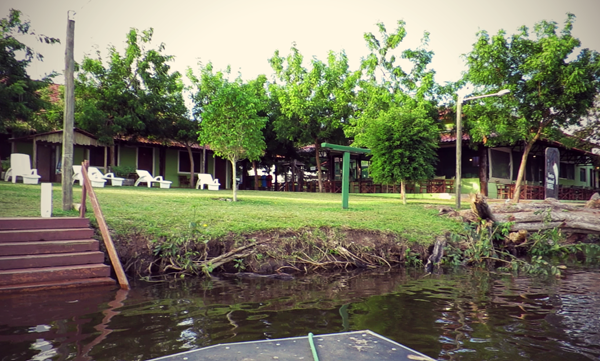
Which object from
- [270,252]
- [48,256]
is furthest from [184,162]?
[48,256]

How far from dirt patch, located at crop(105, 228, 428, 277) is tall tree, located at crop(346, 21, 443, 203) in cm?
486

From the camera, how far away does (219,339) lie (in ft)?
14.0

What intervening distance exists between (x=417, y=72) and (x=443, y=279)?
17.6m

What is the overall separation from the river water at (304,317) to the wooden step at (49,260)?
66 centimetres

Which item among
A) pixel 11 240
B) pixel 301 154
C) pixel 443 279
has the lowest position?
pixel 443 279

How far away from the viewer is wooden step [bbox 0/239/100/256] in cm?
639

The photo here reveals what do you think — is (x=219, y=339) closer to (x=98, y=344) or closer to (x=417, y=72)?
(x=98, y=344)

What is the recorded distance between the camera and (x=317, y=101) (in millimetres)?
→ 24312

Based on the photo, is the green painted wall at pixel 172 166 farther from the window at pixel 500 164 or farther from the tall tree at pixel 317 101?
the window at pixel 500 164

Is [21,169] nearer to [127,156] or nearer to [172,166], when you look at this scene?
[127,156]

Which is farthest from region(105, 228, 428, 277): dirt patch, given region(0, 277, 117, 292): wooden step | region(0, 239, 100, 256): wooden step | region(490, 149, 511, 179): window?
region(490, 149, 511, 179): window

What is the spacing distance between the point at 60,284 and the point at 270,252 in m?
3.39

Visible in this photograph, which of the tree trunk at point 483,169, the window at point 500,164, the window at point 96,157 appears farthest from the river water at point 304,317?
the window at point 96,157

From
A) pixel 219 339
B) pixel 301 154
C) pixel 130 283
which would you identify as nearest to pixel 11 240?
pixel 130 283
